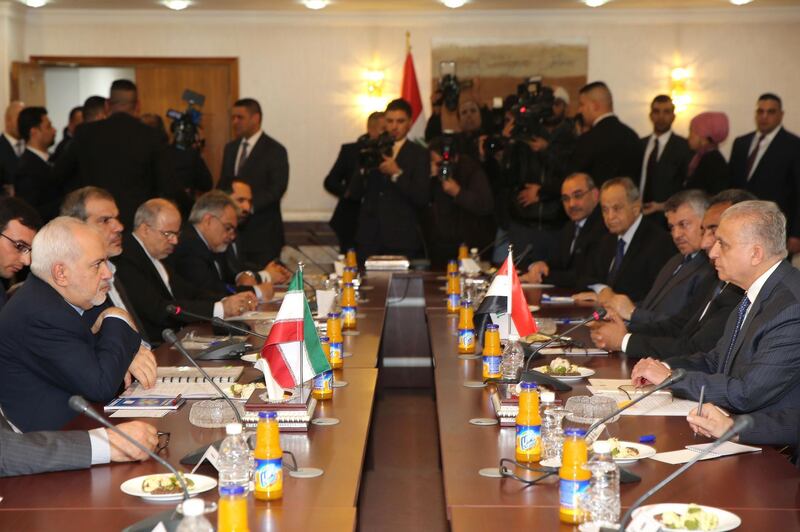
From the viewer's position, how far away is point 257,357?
3.80m

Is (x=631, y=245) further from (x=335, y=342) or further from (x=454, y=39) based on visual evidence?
(x=454, y=39)

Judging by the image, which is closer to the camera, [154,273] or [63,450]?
[63,450]

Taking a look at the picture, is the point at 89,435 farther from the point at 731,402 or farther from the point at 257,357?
the point at 731,402

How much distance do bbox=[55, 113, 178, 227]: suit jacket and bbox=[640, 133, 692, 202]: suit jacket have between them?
3537 mm

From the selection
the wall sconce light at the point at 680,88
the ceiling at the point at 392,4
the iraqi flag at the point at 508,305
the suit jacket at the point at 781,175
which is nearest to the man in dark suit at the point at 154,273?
the iraqi flag at the point at 508,305

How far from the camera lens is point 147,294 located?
15.5 ft

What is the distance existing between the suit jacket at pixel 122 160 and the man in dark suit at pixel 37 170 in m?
0.33

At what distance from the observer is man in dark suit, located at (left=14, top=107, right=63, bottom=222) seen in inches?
283

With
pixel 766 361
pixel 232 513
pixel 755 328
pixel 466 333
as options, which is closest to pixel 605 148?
pixel 466 333

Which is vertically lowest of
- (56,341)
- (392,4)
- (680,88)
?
(56,341)

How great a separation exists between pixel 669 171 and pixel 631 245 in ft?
8.15

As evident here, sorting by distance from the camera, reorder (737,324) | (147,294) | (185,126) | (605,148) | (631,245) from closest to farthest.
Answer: (737,324) < (147,294) < (631,245) < (605,148) < (185,126)

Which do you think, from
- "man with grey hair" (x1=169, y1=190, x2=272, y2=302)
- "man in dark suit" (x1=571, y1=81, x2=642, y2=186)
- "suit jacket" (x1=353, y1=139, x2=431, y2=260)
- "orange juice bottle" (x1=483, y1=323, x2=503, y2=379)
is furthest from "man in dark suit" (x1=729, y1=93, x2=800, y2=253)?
"orange juice bottle" (x1=483, y1=323, x2=503, y2=379)

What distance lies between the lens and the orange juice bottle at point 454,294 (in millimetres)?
5195
